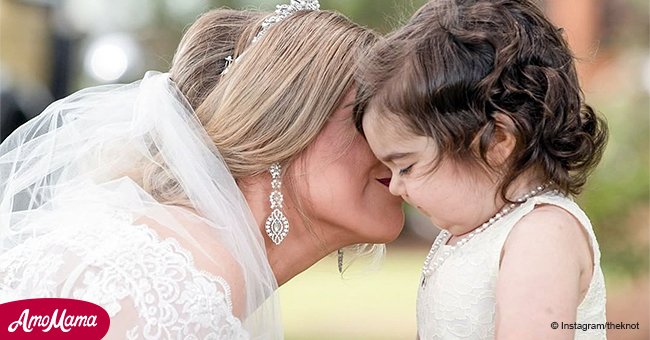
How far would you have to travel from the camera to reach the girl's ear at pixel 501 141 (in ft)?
9.12

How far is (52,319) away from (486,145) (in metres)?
1.27

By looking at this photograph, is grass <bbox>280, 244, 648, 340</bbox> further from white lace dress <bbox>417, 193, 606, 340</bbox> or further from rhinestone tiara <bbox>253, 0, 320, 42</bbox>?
white lace dress <bbox>417, 193, 606, 340</bbox>

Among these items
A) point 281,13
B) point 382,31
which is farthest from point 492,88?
point 382,31

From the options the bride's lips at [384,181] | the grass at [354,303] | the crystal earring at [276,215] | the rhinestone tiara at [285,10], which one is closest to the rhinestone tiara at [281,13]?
the rhinestone tiara at [285,10]

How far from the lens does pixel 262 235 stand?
3.38 meters

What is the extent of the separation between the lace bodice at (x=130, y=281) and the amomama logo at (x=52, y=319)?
2 centimetres

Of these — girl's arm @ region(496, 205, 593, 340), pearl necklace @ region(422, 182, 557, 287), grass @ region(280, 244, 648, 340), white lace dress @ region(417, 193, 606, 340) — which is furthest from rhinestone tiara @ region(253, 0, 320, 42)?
grass @ region(280, 244, 648, 340)

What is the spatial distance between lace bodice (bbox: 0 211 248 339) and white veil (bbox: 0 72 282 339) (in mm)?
86

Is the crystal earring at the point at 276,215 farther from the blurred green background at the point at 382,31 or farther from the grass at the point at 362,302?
the grass at the point at 362,302

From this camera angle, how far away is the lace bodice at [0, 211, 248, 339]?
2855mm

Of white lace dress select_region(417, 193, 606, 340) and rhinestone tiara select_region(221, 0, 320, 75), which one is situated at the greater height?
rhinestone tiara select_region(221, 0, 320, 75)

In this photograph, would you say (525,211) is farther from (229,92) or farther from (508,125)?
(229,92)

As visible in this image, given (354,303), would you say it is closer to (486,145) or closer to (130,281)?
(130,281)

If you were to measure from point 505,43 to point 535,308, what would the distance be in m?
0.73
